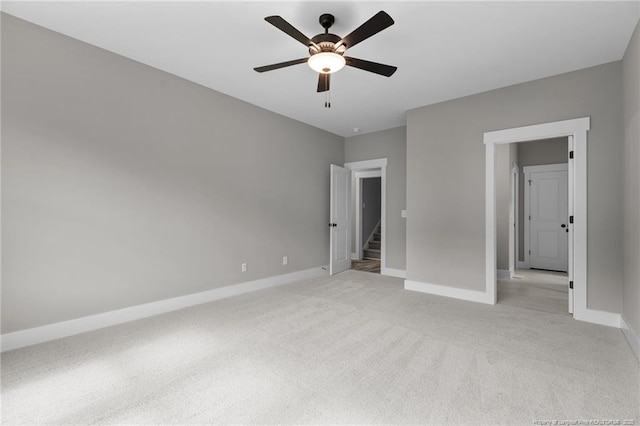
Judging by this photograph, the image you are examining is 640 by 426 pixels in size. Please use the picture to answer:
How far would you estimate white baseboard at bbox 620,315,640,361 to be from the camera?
2.39 meters

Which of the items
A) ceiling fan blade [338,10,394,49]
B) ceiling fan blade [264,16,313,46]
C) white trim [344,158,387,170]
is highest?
ceiling fan blade [264,16,313,46]

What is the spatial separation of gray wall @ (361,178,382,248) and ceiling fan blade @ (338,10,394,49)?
6.06 metres

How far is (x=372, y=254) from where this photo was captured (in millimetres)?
8047

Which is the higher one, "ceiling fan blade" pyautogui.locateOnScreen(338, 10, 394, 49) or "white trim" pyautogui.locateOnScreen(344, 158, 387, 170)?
"ceiling fan blade" pyautogui.locateOnScreen(338, 10, 394, 49)

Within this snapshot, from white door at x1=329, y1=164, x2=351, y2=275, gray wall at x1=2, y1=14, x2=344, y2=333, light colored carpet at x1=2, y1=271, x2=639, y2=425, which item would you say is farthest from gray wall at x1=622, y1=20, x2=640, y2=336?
gray wall at x1=2, y1=14, x2=344, y2=333

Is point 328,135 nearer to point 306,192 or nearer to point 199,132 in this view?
point 306,192

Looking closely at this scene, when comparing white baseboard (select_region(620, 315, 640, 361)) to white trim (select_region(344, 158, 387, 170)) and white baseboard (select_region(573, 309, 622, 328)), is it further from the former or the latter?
white trim (select_region(344, 158, 387, 170))

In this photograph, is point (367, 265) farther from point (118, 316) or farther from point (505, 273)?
point (118, 316)

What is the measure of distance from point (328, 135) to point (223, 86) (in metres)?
2.52

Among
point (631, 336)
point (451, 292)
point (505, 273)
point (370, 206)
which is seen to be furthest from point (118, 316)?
point (370, 206)

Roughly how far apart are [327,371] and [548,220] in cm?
638

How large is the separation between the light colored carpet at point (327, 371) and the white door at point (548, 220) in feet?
11.6

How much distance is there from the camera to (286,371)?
214 centimetres

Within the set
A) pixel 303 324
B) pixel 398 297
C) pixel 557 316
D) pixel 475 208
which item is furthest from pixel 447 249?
pixel 303 324
